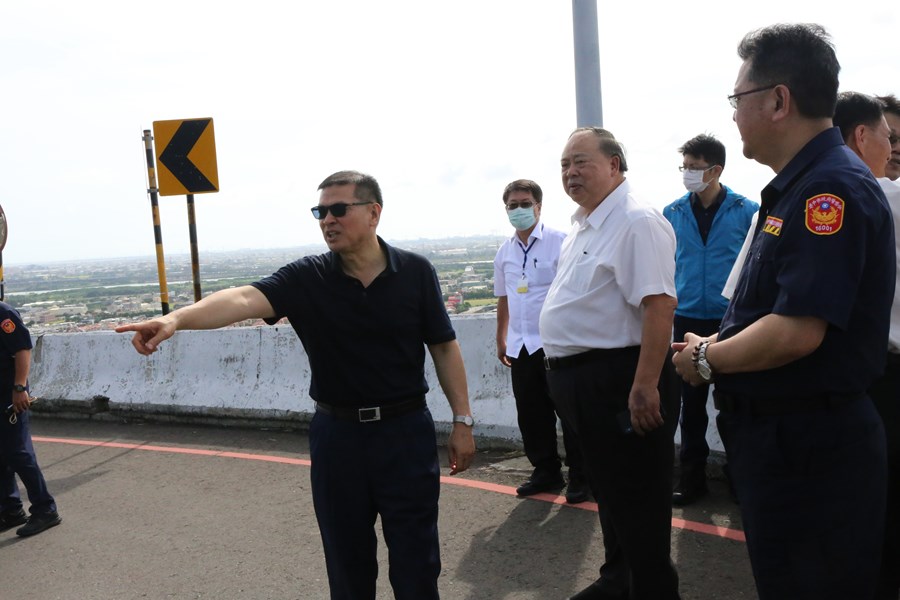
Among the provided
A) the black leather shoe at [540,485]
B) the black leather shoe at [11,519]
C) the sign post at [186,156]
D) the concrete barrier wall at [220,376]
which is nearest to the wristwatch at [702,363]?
the black leather shoe at [540,485]

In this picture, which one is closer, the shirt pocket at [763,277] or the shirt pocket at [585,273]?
the shirt pocket at [763,277]

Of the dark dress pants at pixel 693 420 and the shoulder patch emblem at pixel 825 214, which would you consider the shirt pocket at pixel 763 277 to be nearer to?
the shoulder patch emblem at pixel 825 214

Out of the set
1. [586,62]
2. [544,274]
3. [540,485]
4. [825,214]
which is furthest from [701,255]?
[825,214]

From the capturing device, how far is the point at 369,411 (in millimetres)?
3387

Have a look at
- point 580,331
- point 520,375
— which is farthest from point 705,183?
point 580,331

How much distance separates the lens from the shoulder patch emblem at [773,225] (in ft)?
7.95

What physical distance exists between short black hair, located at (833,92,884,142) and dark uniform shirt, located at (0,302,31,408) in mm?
5293

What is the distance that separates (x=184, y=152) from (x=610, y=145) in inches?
249

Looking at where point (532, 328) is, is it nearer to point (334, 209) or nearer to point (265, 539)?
point (265, 539)

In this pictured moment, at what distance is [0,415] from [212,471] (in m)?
1.65

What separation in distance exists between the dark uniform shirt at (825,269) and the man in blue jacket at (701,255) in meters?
2.71

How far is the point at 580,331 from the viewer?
3639 mm

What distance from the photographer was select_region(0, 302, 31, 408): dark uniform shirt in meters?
5.83

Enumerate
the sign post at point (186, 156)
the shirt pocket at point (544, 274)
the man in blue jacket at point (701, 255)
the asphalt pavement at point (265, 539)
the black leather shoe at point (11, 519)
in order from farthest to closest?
the sign post at point (186, 156), the black leather shoe at point (11, 519), the shirt pocket at point (544, 274), the man in blue jacket at point (701, 255), the asphalt pavement at point (265, 539)
